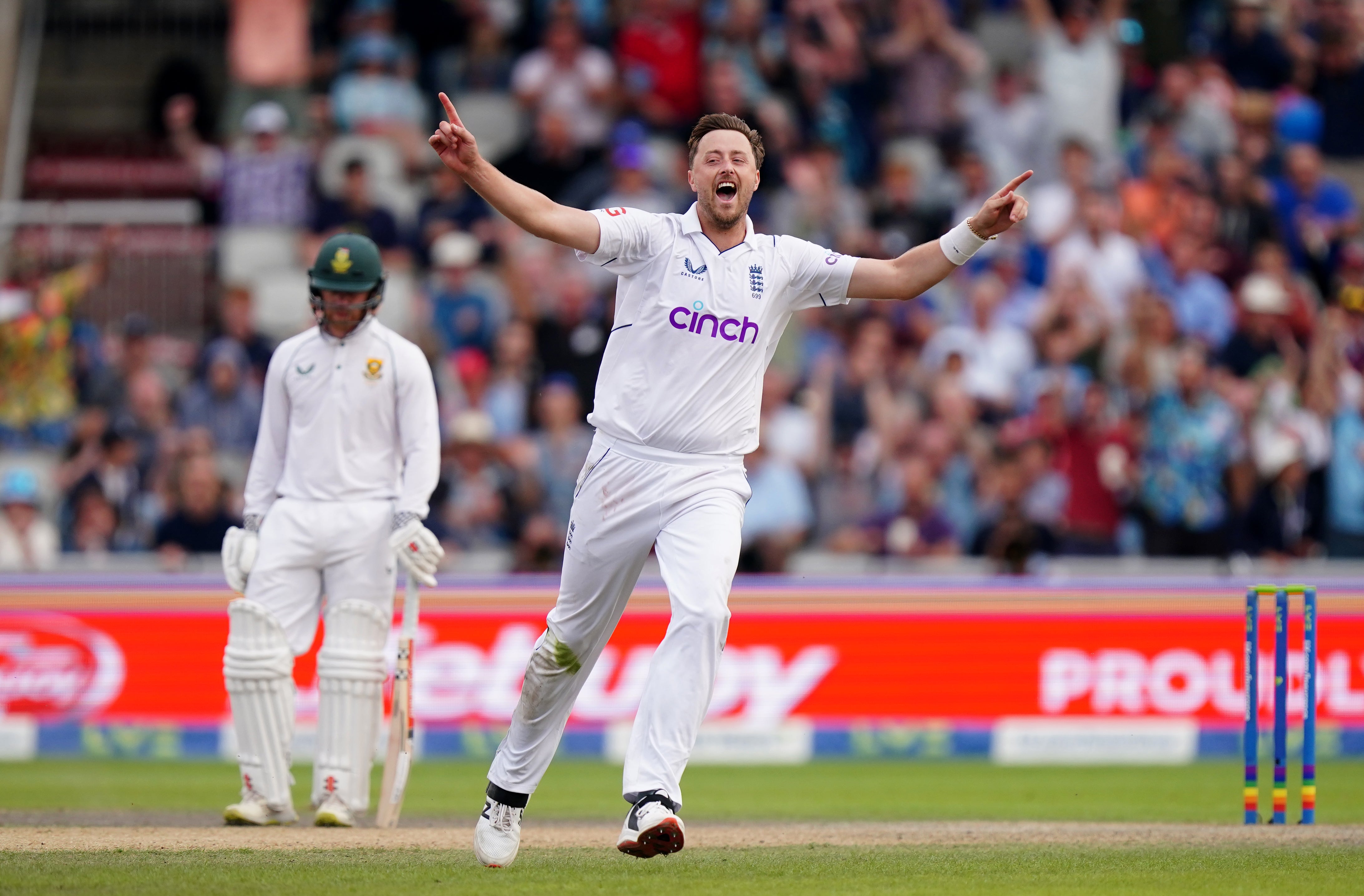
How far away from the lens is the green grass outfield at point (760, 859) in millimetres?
7016

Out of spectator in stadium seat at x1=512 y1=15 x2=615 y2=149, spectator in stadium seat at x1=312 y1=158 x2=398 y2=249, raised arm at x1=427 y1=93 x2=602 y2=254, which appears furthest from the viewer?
spectator in stadium seat at x1=512 y1=15 x2=615 y2=149

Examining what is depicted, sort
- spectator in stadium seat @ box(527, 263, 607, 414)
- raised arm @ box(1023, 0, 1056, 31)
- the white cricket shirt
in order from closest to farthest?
1. the white cricket shirt
2. spectator in stadium seat @ box(527, 263, 607, 414)
3. raised arm @ box(1023, 0, 1056, 31)

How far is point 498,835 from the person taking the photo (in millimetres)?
7570

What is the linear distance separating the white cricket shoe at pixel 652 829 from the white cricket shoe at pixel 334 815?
2645mm

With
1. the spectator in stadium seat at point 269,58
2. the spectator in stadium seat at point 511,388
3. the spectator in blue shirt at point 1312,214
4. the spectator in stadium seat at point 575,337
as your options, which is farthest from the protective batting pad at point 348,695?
the spectator in blue shirt at point 1312,214

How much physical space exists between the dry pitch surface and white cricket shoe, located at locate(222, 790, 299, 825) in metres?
0.16

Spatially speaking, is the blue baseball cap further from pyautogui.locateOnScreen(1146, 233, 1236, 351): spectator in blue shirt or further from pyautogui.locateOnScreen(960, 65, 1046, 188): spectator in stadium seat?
pyautogui.locateOnScreen(1146, 233, 1236, 351): spectator in blue shirt

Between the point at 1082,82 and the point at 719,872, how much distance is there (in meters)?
13.0

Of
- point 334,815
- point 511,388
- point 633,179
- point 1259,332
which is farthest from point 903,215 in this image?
point 334,815

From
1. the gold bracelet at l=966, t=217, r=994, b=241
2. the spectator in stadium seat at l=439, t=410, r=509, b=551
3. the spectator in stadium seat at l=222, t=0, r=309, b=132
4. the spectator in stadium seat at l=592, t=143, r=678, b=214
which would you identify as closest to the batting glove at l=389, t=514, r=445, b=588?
the gold bracelet at l=966, t=217, r=994, b=241

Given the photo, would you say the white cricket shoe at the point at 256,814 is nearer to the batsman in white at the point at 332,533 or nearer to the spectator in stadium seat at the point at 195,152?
the batsman in white at the point at 332,533

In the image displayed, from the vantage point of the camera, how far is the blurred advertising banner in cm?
1375

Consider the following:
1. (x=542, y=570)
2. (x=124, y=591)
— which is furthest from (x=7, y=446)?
(x=542, y=570)

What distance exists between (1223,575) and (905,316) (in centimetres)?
398
